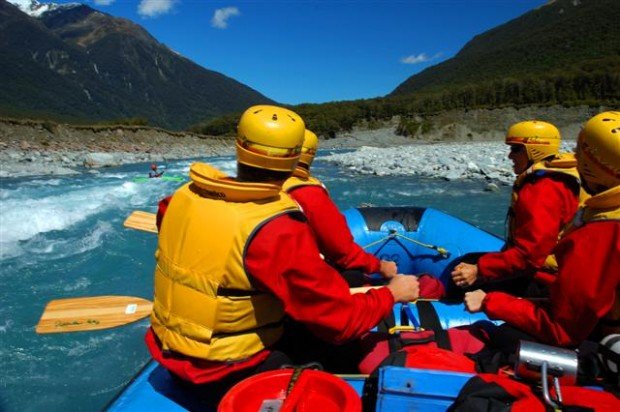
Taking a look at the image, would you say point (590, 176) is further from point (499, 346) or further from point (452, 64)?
point (452, 64)

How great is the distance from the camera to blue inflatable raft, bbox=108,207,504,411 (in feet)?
5.44

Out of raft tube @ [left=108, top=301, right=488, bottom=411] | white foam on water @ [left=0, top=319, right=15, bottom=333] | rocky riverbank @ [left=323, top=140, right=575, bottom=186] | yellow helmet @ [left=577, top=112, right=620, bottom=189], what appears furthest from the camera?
rocky riverbank @ [left=323, top=140, right=575, bottom=186]

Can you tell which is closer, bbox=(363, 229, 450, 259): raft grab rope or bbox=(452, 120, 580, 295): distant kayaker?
bbox=(452, 120, 580, 295): distant kayaker

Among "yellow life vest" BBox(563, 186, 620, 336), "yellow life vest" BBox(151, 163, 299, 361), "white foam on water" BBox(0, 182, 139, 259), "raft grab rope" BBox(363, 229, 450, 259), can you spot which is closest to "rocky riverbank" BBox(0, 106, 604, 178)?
"white foam on water" BBox(0, 182, 139, 259)

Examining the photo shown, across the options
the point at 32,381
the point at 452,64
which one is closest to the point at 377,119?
the point at 32,381

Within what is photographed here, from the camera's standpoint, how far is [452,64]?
139 m

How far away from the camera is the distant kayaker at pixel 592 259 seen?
159 cm

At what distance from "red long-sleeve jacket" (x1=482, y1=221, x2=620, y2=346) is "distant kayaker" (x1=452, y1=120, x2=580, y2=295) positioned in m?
1.03

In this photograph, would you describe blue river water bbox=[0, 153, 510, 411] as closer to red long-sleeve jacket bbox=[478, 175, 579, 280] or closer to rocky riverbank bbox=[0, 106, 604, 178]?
rocky riverbank bbox=[0, 106, 604, 178]

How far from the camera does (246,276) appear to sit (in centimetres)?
166

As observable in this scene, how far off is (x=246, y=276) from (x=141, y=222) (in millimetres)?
4694

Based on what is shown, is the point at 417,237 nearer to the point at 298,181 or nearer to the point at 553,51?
the point at 298,181

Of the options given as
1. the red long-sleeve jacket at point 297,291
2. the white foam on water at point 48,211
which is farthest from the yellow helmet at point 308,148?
the white foam on water at point 48,211

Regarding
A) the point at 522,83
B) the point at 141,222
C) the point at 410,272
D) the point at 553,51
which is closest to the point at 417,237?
the point at 410,272
